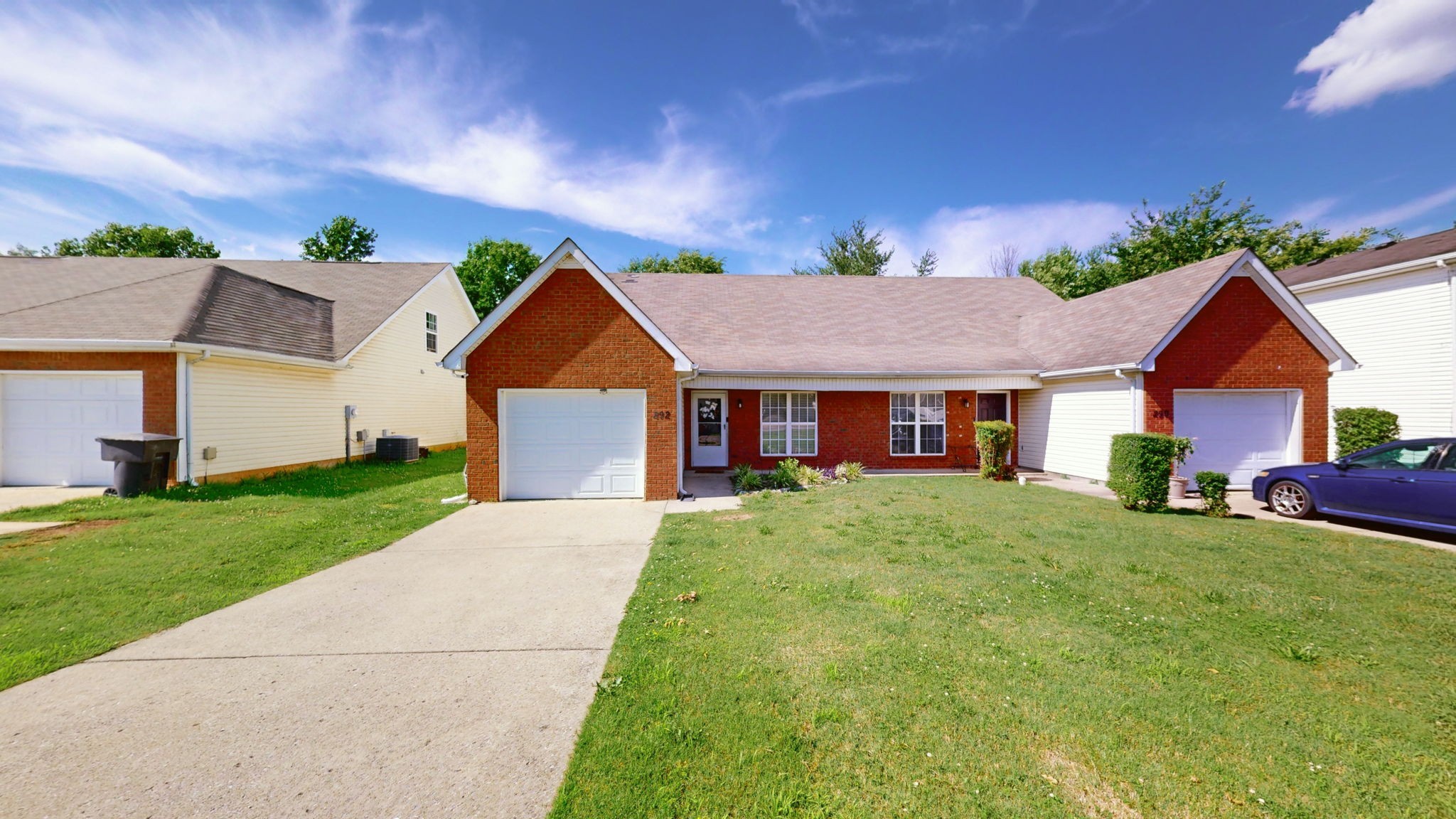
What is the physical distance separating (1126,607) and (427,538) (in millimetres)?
8993

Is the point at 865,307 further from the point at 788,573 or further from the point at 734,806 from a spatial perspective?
the point at 734,806

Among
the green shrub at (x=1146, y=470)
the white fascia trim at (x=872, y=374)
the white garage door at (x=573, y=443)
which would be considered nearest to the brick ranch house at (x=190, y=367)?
the white garage door at (x=573, y=443)

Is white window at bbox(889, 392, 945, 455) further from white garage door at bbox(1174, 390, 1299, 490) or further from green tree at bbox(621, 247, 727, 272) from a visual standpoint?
green tree at bbox(621, 247, 727, 272)

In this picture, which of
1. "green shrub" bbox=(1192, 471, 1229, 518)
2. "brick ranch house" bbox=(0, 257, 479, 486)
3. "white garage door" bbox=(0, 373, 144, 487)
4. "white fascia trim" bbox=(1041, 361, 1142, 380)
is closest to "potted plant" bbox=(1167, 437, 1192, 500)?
"green shrub" bbox=(1192, 471, 1229, 518)

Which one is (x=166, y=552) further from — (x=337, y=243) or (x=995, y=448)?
(x=337, y=243)

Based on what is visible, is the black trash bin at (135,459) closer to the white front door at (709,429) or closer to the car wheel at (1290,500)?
the white front door at (709,429)

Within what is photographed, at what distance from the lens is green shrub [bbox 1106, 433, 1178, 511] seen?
9352 mm

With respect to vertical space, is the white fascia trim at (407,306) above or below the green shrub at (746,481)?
above

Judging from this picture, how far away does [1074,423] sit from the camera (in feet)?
44.0

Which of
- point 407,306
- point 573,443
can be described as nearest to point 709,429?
point 573,443

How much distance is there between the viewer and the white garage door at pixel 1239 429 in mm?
11922

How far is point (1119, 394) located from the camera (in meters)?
12.0

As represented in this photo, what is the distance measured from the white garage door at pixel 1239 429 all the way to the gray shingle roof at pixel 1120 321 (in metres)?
1.77

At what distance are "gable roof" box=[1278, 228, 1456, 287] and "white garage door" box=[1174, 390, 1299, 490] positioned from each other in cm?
342
